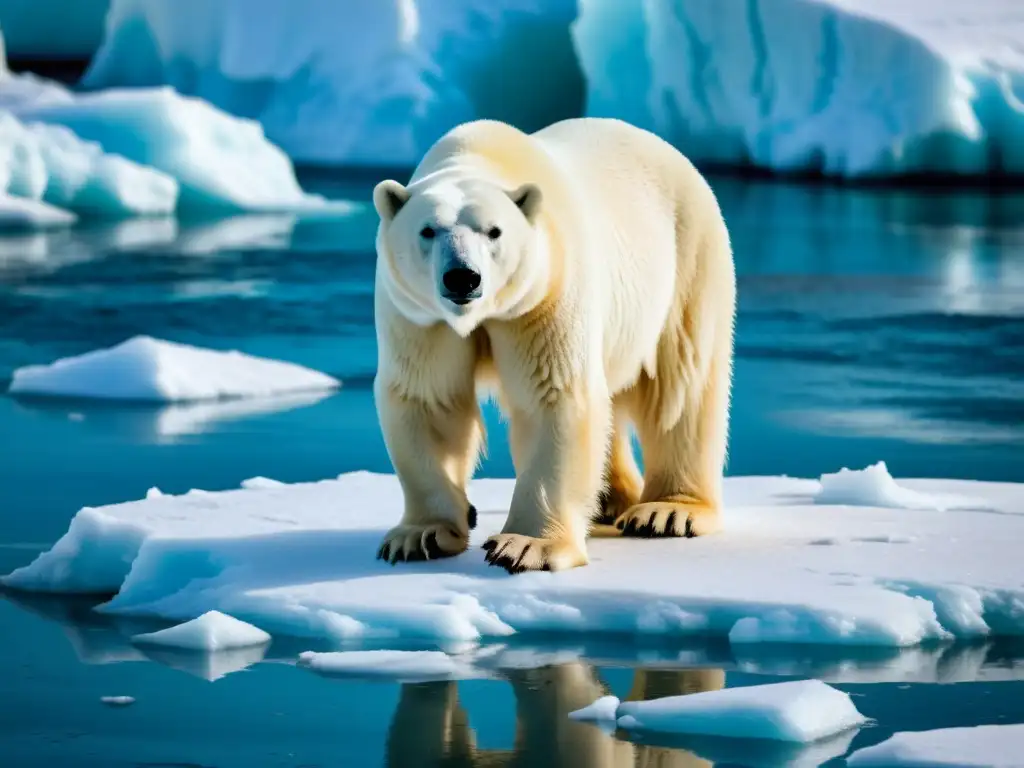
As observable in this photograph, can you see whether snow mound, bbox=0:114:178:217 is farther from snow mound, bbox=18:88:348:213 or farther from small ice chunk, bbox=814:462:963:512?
small ice chunk, bbox=814:462:963:512

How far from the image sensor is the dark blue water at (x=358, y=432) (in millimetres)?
3354

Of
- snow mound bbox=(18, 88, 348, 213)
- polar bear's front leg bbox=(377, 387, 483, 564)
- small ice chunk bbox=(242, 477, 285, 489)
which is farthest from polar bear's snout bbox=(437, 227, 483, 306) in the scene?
snow mound bbox=(18, 88, 348, 213)

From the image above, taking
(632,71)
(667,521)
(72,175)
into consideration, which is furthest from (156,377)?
(632,71)

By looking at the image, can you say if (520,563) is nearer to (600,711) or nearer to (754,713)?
(600,711)

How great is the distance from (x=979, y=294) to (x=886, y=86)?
6.02 metres

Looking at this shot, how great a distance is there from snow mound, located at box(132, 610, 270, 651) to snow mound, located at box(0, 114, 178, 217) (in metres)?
12.8

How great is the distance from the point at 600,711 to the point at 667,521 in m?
1.37


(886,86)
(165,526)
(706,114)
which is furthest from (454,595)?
(706,114)

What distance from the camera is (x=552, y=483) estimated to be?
13.8ft

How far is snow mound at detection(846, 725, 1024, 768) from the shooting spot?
305 cm

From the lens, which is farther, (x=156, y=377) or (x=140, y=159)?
(x=140, y=159)

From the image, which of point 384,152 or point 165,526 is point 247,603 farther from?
point 384,152

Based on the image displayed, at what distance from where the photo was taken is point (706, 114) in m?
20.7

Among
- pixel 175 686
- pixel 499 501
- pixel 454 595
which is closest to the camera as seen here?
pixel 175 686
